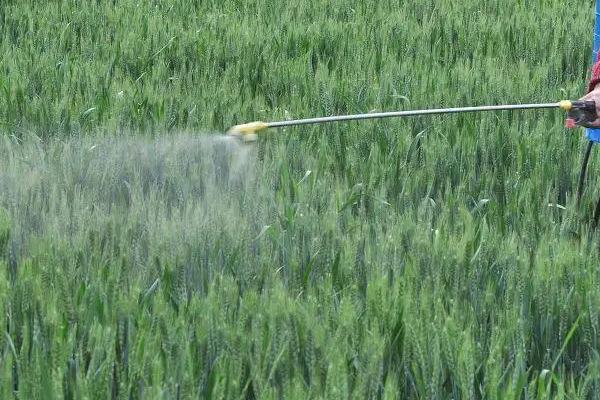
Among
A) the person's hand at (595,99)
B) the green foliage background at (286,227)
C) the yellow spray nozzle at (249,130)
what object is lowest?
the green foliage background at (286,227)

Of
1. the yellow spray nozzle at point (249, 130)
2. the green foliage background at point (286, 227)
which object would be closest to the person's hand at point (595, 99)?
the green foliage background at point (286, 227)

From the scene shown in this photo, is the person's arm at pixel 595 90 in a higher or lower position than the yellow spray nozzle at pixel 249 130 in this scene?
higher

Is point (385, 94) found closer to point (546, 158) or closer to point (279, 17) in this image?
point (546, 158)

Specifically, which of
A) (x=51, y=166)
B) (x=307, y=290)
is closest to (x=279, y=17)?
(x=51, y=166)

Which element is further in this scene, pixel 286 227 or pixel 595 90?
pixel 595 90

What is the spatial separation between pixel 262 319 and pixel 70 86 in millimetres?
2418

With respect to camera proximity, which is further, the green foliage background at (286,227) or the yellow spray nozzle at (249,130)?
the yellow spray nozzle at (249,130)

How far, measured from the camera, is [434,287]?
7.80 feet

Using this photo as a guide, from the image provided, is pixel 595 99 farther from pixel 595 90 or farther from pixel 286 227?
pixel 286 227

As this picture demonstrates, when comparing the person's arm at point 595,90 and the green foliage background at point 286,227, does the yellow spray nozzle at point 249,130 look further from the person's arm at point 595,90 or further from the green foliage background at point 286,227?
the person's arm at point 595,90

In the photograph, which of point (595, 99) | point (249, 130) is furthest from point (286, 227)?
point (595, 99)

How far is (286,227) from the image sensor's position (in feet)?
9.03

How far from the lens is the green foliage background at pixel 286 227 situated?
2.00 m

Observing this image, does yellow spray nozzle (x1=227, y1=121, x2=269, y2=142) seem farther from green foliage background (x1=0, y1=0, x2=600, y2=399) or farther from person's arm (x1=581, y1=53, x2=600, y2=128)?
person's arm (x1=581, y1=53, x2=600, y2=128)
